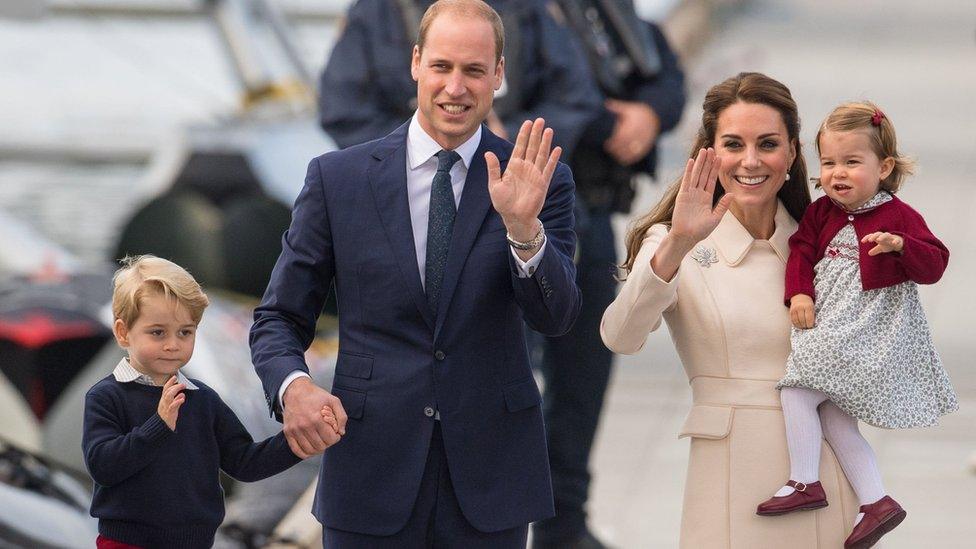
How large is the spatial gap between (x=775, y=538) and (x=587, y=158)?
2.11 meters

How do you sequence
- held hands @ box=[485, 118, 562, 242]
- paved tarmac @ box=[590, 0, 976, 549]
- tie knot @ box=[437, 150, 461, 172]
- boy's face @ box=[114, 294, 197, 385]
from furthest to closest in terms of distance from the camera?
paved tarmac @ box=[590, 0, 976, 549] → tie knot @ box=[437, 150, 461, 172] → boy's face @ box=[114, 294, 197, 385] → held hands @ box=[485, 118, 562, 242]

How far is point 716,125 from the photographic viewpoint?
141 inches

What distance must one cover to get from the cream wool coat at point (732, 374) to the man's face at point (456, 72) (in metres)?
→ 0.41

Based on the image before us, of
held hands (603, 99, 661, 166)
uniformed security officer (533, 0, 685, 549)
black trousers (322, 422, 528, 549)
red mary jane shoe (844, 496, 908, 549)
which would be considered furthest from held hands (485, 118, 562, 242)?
held hands (603, 99, 661, 166)

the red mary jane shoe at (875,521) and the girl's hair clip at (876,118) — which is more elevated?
the girl's hair clip at (876,118)

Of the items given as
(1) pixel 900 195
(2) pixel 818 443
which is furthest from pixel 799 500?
(1) pixel 900 195

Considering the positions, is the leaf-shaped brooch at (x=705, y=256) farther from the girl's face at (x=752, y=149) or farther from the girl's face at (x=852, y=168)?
the girl's face at (x=852, y=168)

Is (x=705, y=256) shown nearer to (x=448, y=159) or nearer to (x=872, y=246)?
(x=872, y=246)

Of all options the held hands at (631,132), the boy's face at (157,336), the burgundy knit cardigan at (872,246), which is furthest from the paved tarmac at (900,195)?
the boy's face at (157,336)

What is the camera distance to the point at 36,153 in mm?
16656

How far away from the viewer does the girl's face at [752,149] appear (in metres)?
3.52

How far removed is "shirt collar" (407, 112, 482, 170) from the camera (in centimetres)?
343

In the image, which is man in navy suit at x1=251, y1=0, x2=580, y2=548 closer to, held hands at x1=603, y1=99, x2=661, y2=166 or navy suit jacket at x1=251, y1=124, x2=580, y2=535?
navy suit jacket at x1=251, y1=124, x2=580, y2=535

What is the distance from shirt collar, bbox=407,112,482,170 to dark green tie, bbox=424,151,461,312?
0.05m
